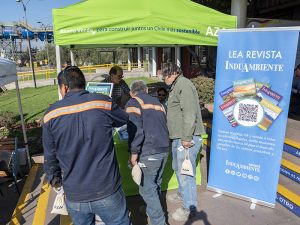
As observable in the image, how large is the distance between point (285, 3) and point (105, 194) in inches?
427

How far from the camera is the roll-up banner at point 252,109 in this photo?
10.8 ft

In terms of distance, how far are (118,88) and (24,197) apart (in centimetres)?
243

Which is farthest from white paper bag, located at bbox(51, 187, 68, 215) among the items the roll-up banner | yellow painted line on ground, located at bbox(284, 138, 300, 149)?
yellow painted line on ground, located at bbox(284, 138, 300, 149)

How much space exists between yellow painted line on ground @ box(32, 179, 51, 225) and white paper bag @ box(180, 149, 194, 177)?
205 cm

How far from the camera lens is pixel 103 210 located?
7.37 ft

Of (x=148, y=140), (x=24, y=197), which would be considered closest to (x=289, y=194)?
(x=148, y=140)

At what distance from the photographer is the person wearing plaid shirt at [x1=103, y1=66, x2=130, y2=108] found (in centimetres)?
501

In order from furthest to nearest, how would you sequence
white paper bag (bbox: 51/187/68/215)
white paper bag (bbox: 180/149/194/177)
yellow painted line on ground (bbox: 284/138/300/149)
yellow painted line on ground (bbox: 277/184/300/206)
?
yellow painted line on ground (bbox: 284/138/300/149)
yellow painted line on ground (bbox: 277/184/300/206)
white paper bag (bbox: 180/149/194/177)
white paper bag (bbox: 51/187/68/215)

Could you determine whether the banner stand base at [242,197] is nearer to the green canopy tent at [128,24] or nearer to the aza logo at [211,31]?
the green canopy tent at [128,24]

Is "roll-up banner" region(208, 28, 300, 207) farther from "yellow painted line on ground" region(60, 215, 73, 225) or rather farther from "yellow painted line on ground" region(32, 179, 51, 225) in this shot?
"yellow painted line on ground" region(32, 179, 51, 225)

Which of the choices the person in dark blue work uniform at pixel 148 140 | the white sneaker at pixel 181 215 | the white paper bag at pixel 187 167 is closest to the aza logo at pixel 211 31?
the person in dark blue work uniform at pixel 148 140

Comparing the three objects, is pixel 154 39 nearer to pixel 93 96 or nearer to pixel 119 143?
pixel 119 143

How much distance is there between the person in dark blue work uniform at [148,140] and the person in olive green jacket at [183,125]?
30cm

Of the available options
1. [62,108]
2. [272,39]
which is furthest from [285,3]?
[62,108]
